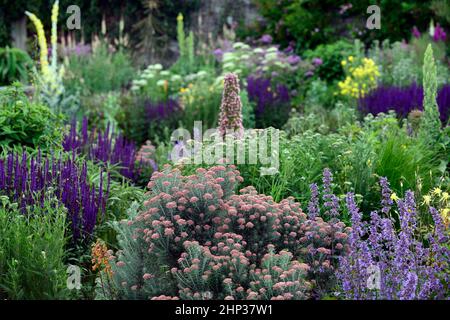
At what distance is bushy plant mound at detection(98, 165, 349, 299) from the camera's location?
3.55 meters

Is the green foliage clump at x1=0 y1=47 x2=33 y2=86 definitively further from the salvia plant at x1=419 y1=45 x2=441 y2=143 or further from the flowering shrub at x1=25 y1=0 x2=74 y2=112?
the salvia plant at x1=419 y1=45 x2=441 y2=143

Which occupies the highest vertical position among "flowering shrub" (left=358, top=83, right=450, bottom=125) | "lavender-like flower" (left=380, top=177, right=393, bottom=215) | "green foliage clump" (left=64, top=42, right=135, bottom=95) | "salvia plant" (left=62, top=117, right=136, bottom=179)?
"green foliage clump" (left=64, top=42, right=135, bottom=95)

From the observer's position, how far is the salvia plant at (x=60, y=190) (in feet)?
15.5

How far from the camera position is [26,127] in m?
5.88

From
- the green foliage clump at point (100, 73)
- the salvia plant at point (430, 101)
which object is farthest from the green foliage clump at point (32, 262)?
the green foliage clump at point (100, 73)

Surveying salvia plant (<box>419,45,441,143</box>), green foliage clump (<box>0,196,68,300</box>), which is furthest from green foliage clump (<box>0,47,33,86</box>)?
green foliage clump (<box>0,196,68,300</box>)

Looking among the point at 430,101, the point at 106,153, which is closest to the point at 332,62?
the point at 430,101

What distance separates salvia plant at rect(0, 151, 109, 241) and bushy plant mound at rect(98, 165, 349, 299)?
0.78 metres

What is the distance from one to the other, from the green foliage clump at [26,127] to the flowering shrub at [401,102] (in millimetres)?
3812

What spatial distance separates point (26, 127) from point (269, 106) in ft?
12.7

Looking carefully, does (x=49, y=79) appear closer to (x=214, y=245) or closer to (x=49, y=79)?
(x=49, y=79)

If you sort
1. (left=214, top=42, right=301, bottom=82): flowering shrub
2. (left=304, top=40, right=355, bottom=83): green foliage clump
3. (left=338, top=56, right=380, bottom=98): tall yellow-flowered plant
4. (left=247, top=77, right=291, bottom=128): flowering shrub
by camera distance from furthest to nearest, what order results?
(left=304, top=40, right=355, bottom=83): green foliage clump < (left=214, top=42, right=301, bottom=82): flowering shrub < (left=338, top=56, right=380, bottom=98): tall yellow-flowered plant < (left=247, top=77, right=291, bottom=128): flowering shrub

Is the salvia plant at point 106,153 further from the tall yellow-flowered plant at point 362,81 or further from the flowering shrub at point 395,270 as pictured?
the tall yellow-flowered plant at point 362,81

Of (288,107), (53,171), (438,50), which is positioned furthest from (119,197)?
(438,50)
